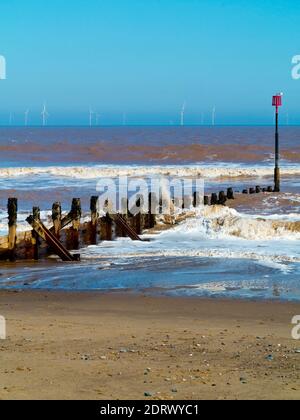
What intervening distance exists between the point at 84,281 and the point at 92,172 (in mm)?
29731

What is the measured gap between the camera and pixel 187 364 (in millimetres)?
5855

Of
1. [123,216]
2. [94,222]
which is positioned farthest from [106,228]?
[123,216]

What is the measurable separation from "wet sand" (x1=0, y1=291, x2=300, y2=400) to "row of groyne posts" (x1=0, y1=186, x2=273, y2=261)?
147 inches

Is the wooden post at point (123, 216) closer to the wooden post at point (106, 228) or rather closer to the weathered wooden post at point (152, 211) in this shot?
the wooden post at point (106, 228)

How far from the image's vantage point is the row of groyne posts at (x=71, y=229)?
13023mm

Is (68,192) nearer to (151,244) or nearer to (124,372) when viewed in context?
(151,244)

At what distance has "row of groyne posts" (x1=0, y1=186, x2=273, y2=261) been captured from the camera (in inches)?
513

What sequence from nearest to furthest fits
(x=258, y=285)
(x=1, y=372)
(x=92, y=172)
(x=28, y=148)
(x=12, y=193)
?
(x=1, y=372), (x=258, y=285), (x=12, y=193), (x=92, y=172), (x=28, y=148)

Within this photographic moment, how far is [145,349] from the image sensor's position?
21.0 ft

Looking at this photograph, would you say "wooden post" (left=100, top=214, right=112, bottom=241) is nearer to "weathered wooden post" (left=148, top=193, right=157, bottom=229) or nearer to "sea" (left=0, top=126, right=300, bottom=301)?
"sea" (left=0, top=126, right=300, bottom=301)

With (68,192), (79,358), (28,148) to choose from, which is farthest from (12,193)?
(28,148)

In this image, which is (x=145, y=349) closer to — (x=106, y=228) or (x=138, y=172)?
(x=106, y=228)

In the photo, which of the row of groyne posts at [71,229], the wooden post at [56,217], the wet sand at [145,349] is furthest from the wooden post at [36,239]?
the wet sand at [145,349]

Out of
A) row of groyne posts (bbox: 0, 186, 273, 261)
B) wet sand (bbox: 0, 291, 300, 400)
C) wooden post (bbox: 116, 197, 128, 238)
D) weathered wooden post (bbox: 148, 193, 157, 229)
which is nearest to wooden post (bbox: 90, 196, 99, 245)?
row of groyne posts (bbox: 0, 186, 273, 261)
